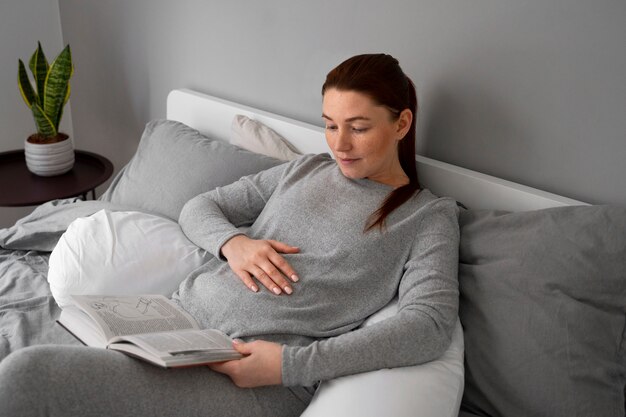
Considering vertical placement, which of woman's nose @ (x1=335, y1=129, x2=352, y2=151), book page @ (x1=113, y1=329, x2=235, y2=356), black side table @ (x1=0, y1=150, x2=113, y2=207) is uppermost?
→ woman's nose @ (x1=335, y1=129, x2=352, y2=151)

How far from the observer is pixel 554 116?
4.53 feet

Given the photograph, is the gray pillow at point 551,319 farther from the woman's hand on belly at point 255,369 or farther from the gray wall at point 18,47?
the gray wall at point 18,47

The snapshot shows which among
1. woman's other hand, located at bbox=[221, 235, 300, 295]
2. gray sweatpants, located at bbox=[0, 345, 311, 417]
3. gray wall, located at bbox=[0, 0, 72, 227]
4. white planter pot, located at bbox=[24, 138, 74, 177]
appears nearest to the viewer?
gray sweatpants, located at bbox=[0, 345, 311, 417]

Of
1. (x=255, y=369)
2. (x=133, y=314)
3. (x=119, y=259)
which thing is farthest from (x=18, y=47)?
(x=255, y=369)

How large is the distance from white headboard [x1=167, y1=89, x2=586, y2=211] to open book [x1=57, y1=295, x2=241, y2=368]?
697 mm

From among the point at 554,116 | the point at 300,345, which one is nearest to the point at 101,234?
the point at 300,345

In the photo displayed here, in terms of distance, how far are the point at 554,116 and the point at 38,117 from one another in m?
1.83

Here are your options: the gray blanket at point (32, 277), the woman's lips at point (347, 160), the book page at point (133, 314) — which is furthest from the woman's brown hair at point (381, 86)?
the gray blanket at point (32, 277)

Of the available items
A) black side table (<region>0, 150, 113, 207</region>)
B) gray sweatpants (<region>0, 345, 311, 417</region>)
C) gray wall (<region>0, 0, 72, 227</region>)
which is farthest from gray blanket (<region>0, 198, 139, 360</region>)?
gray wall (<region>0, 0, 72, 227</region>)

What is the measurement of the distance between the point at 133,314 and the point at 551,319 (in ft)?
2.74

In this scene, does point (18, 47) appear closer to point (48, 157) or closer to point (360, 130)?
point (48, 157)

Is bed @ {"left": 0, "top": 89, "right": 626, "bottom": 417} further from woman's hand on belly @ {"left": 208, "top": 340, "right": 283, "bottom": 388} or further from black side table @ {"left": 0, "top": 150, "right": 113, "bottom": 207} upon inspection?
black side table @ {"left": 0, "top": 150, "right": 113, "bottom": 207}

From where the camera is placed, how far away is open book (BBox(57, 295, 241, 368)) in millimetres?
1059

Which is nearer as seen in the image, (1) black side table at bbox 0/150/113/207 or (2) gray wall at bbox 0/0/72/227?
(1) black side table at bbox 0/150/113/207
